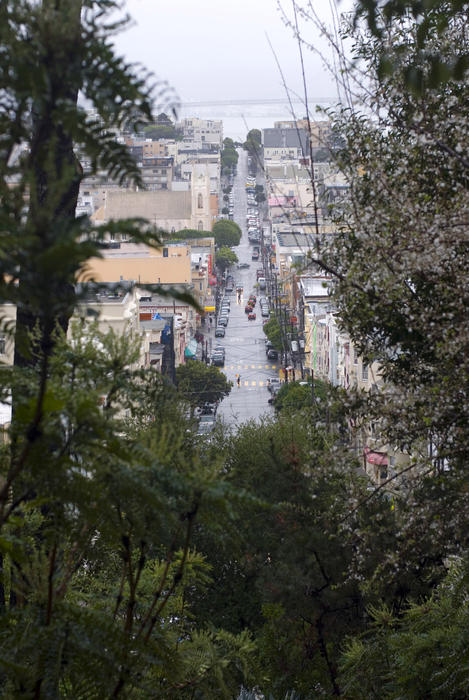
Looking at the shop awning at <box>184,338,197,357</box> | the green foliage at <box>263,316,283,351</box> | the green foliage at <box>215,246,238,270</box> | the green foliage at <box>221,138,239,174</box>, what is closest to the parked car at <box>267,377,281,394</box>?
the green foliage at <box>263,316,283,351</box>

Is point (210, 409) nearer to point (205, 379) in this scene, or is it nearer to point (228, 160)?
point (205, 379)

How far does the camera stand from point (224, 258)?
7731 centimetres

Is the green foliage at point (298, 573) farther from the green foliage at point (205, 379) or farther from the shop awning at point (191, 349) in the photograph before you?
the shop awning at point (191, 349)

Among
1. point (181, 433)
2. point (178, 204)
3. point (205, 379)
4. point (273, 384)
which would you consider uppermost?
point (178, 204)

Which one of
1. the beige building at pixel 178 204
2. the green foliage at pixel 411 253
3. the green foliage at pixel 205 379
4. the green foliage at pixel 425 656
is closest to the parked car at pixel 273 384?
the green foliage at pixel 205 379

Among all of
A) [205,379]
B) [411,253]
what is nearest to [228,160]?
[205,379]

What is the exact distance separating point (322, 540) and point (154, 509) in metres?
6.38

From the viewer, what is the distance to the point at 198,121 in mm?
134000

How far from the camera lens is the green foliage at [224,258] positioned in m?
77.3

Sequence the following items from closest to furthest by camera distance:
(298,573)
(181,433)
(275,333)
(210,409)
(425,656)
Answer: (181,433) < (425,656) < (298,573) < (210,409) < (275,333)

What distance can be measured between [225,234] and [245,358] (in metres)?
28.9

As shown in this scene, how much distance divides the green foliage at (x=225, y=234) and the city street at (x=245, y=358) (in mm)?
2657

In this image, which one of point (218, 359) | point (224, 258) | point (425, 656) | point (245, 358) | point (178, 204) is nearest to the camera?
point (425, 656)

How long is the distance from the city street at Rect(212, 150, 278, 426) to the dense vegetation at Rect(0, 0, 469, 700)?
2245cm
